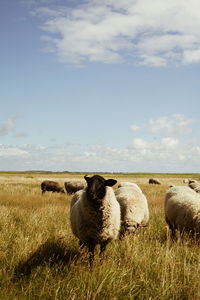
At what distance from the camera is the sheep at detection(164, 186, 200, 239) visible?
783 centimetres

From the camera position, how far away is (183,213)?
8305mm

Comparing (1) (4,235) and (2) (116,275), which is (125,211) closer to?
(1) (4,235)

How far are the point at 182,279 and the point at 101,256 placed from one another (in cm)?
162

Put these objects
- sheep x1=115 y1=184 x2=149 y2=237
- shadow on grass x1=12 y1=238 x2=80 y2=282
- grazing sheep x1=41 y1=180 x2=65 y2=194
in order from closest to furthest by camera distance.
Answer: shadow on grass x1=12 y1=238 x2=80 y2=282 → sheep x1=115 y1=184 x2=149 y2=237 → grazing sheep x1=41 y1=180 x2=65 y2=194

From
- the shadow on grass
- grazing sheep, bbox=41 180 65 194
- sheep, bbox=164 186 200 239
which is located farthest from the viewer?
grazing sheep, bbox=41 180 65 194

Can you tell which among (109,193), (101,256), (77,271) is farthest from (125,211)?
(77,271)

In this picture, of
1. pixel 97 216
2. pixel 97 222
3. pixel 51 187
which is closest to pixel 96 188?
pixel 97 216

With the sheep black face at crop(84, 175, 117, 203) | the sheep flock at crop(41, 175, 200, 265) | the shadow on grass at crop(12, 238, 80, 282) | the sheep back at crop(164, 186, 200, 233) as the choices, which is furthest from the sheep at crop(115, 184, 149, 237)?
the sheep black face at crop(84, 175, 117, 203)

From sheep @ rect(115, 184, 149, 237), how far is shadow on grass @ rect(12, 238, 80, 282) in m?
2.03

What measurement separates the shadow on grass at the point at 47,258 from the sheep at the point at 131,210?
6.65 feet

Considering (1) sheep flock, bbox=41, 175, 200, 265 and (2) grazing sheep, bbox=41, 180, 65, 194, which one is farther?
(2) grazing sheep, bbox=41, 180, 65, 194

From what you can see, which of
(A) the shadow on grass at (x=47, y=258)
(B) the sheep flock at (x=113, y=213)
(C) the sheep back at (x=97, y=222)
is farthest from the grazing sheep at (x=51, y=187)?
(C) the sheep back at (x=97, y=222)

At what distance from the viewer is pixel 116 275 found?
4.60 metres

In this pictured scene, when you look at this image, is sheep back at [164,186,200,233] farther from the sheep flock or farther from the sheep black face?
the sheep black face
